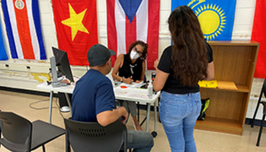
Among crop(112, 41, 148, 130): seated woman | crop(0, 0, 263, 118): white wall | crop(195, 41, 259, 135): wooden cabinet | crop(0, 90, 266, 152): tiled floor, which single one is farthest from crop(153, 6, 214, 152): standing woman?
crop(0, 0, 263, 118): white wall

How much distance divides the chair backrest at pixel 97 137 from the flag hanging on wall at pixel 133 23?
5.86ft

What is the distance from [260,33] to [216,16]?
563 millimetres

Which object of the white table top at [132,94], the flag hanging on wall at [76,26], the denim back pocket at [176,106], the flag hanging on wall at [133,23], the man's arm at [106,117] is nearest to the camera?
the man's arm at [106,117]

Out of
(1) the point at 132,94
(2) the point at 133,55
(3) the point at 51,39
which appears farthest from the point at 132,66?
(3) the point at 51,39

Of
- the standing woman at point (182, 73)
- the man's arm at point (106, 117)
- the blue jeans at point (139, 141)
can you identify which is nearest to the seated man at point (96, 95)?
the man's arm at point (106, 117)

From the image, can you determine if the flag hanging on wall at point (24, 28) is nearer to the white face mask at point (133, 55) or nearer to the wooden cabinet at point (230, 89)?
the white face mask at point (133, 55)

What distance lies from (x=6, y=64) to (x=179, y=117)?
4.11m

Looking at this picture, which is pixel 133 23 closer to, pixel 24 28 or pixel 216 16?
pixel 216 16

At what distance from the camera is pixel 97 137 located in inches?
44.9

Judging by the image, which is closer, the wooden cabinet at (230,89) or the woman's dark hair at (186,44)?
the woman's dark hair at (186,44)

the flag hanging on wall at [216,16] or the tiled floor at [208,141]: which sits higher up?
the flag hanging on wall at [216,16]

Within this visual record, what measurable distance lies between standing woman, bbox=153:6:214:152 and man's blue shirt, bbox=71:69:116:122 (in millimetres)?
364

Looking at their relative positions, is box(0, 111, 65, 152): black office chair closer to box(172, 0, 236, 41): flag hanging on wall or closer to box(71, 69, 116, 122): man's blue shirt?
box(71, 69, 116, 122): man's blue shirt

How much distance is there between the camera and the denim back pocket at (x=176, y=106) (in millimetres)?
1235
